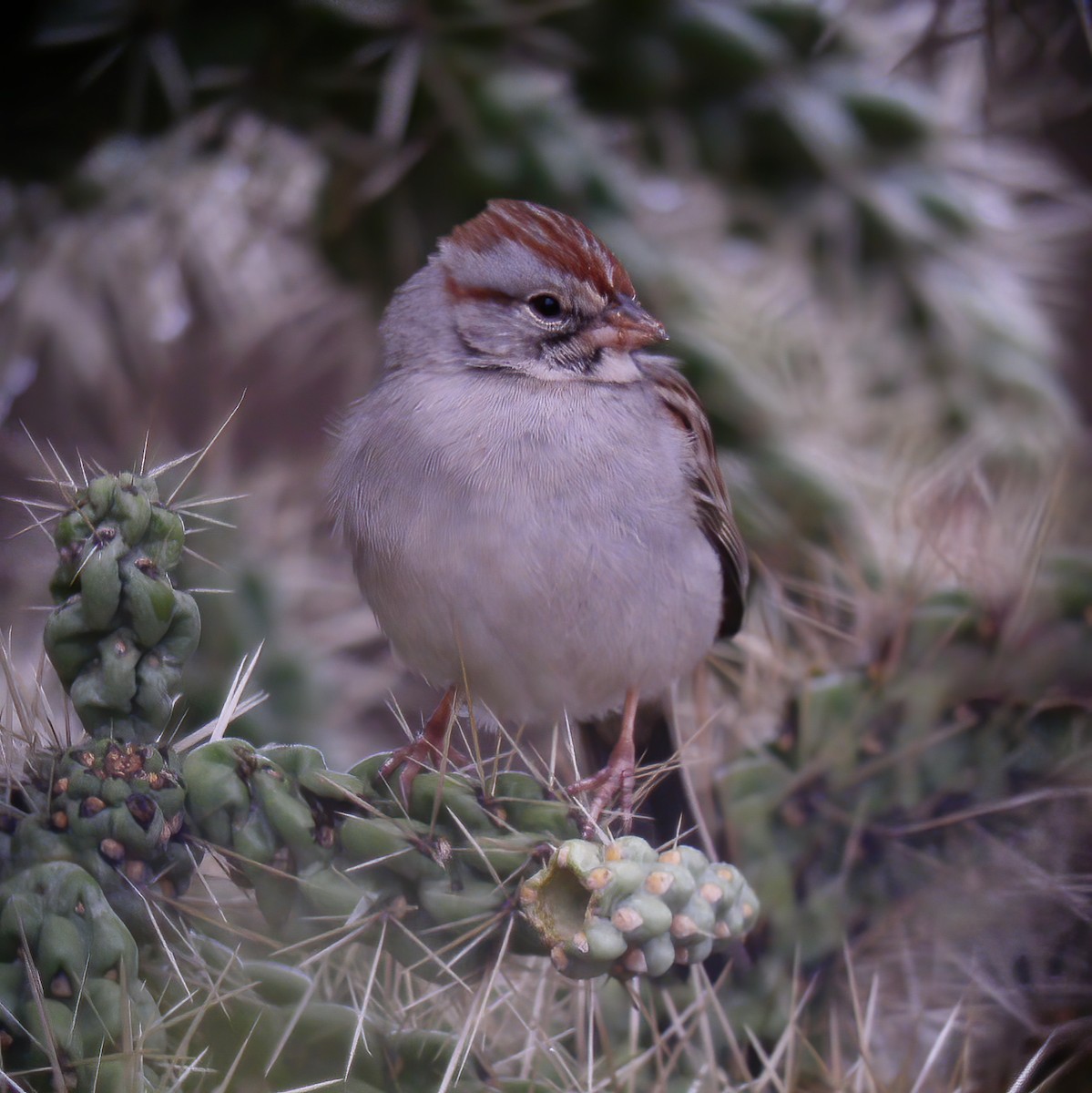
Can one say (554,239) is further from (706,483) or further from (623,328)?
(706,483)

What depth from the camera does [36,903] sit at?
896mm

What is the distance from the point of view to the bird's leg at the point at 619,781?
108 centimetres

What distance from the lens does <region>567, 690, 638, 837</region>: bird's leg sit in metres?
1.08

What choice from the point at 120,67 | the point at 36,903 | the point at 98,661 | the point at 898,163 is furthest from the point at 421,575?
the point at 898,163

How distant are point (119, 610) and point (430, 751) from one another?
360 mm

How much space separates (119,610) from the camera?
917 millimetres

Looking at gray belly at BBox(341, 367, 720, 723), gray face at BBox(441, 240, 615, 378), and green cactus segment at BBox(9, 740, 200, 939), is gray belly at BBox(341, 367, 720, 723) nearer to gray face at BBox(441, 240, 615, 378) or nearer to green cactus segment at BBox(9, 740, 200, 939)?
gray face at BBox(441, 240, 615, 378)

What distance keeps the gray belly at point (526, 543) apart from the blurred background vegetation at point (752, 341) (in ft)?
0.42

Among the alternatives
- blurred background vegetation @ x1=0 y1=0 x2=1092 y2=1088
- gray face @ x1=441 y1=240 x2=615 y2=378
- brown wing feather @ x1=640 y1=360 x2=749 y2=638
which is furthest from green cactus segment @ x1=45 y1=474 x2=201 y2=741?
brown wing feather @ x1=640 y1=360 x2=749 y2=638

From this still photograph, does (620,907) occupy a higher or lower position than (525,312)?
lower

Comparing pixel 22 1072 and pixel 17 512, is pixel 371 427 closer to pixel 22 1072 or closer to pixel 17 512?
pixel 17 512

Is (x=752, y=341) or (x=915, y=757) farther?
(x=752, y=341)

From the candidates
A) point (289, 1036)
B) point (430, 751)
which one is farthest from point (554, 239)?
point (289, 1036)

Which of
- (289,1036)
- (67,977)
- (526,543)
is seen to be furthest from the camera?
(526,543)
